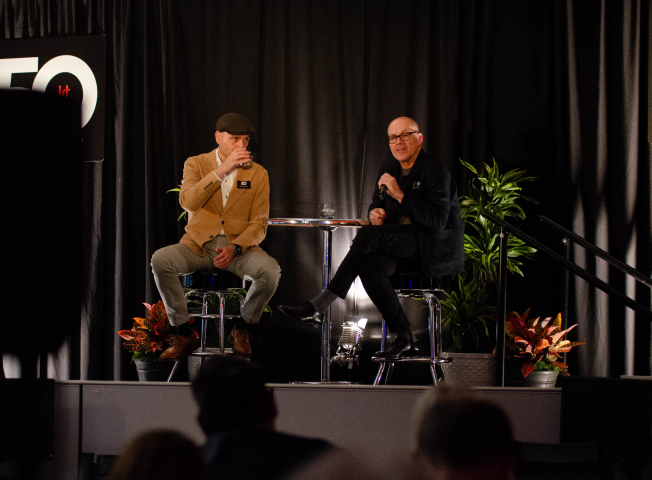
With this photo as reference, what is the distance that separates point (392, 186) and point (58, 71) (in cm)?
288

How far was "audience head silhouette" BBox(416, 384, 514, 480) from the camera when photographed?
941 millimetres

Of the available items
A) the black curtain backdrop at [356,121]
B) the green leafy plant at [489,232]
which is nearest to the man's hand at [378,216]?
the green leafy plant at [489,232]

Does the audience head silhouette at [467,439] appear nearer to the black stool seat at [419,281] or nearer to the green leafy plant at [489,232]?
the black stool seat at [419,281]

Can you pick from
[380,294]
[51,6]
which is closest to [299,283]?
[380,294]

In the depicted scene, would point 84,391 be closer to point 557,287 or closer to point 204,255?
point 204,255

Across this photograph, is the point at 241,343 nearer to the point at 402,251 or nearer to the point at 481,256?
the point at 402,251

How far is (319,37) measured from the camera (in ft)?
14.0

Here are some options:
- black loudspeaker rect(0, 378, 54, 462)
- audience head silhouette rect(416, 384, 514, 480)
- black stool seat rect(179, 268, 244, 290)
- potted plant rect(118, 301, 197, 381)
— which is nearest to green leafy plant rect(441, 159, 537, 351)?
black stool seat rect(179, 268, 244, 290)

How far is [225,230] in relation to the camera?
11.1 feet

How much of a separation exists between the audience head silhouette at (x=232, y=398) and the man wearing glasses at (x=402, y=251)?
5.70 feet

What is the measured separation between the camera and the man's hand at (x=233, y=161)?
3203 mm

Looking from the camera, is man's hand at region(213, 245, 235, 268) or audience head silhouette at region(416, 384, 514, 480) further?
man's hand at region(213, 245, 235, 268)


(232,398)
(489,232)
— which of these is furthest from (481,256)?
(232,398)

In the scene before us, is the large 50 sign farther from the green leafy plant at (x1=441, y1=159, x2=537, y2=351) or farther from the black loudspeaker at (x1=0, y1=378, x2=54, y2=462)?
the black loudspeaker at (x1=0, y1=378, x2=54, y2=462)
